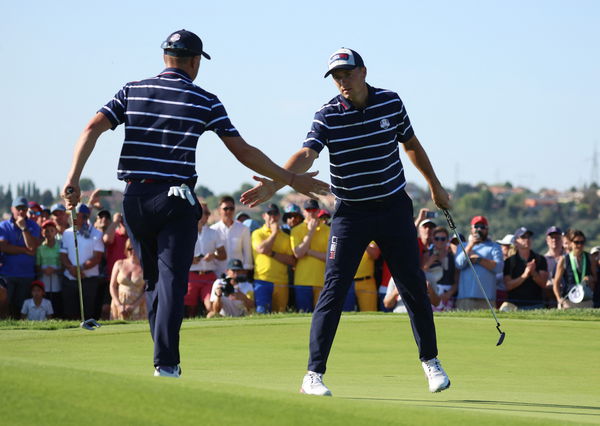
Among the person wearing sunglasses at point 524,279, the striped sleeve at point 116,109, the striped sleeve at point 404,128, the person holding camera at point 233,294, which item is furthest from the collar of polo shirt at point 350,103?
the person wearing sunglasses at point 524,279

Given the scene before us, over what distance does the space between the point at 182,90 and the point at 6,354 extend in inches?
135

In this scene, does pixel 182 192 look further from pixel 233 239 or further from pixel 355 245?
pixel 233 239

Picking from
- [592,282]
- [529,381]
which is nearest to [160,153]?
[529,381]

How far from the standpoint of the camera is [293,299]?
52.7 ft

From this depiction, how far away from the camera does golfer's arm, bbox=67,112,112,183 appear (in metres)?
6.77

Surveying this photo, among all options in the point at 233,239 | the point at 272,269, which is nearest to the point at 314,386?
the point at 272,269

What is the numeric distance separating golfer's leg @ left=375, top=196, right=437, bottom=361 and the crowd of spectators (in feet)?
24.4

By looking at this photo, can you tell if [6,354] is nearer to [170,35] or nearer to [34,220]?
[170,35]

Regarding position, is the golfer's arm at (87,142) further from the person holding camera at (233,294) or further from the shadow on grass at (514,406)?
the person holding camera at (233,294)

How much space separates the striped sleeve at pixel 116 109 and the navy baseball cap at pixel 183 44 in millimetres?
384

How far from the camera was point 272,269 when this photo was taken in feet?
52.4

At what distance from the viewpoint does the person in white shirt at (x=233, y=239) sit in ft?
53.0

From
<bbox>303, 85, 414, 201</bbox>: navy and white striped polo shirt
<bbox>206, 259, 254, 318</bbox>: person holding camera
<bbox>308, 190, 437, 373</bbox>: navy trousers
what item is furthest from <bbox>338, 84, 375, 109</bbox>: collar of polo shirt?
<bbox>206, 259, 254, 318</bbox>: person holding camera

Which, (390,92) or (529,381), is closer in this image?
(390,92)
